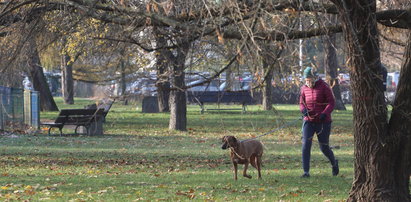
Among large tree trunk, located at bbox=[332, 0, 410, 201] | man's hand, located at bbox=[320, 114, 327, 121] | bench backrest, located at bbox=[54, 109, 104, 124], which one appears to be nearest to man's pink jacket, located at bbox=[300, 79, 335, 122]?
man's hand, located at bbox=[320, 114, 327, 121]

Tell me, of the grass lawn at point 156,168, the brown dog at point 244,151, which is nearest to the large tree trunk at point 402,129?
the grass lawn at point 156,168

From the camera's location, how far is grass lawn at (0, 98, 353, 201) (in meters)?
9.76

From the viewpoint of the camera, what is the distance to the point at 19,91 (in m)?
27.2

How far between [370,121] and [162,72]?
10.3 meters

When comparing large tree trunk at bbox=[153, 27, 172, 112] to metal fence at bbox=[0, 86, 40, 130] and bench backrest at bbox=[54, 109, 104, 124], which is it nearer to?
bench backrest at bbox=[54, 109, 104, 124]

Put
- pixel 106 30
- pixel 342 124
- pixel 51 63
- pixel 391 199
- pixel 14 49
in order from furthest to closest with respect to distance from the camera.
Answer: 1. pixel 51 63
2. pixel 342 124
3. pixel 106 30
4. pixel 14 49
5. pixel 391 199

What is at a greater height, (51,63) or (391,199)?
(51,63)

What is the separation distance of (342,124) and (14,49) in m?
19.4

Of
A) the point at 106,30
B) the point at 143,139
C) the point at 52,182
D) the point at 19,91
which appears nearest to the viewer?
the point at 52,182

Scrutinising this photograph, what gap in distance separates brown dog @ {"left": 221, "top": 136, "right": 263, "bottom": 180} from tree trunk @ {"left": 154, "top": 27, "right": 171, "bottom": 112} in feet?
4.19

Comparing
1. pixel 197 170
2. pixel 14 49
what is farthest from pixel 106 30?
pixel 197 170

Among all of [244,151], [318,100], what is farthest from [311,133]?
[244,151]

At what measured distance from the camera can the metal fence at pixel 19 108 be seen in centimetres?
2581

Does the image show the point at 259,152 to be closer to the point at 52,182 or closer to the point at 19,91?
the point at 52,182
